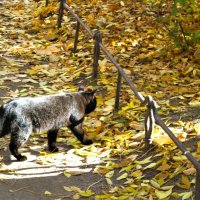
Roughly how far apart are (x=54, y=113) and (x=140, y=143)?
1.14 meters

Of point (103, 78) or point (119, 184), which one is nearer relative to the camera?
point (119, 184)

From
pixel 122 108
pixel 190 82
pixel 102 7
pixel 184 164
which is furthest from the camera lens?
pixel 102 7

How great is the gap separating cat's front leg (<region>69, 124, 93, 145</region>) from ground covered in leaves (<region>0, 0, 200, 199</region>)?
11 cm

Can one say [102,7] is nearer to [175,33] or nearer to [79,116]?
[175,33]

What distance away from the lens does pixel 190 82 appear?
26.1ft

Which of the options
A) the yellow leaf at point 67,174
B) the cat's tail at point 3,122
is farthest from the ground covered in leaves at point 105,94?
the cat's tail at point 3,122

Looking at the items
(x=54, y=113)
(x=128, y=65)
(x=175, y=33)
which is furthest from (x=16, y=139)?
(x=175, y=33)

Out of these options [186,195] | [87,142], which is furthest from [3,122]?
[186,195]

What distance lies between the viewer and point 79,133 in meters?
6.41

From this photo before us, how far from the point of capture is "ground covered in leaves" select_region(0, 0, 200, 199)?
541 cm

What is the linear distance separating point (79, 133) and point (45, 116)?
1.81 ft

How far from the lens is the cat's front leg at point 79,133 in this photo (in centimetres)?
641

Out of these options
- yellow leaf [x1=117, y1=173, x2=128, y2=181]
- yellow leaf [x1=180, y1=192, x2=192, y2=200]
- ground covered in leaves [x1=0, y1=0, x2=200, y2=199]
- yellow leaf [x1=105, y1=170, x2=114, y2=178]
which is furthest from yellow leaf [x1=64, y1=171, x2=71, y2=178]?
yellow leaf [x1=180, y1=192, x2=192, y2=200]

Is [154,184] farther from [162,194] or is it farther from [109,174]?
[109,174]
